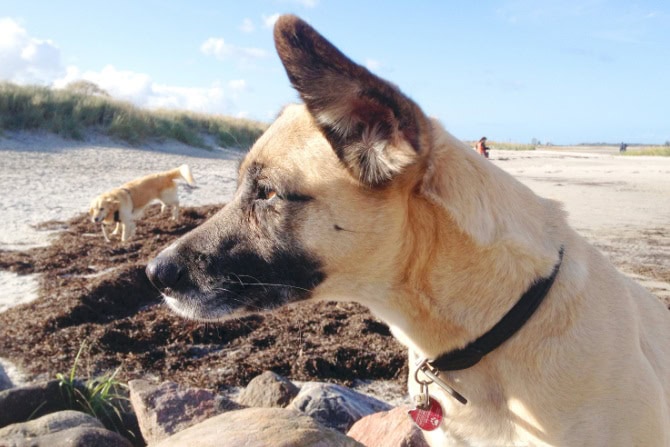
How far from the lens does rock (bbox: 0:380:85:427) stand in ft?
13.3

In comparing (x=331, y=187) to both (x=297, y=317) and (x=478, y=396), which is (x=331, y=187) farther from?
(x=297, y=317)

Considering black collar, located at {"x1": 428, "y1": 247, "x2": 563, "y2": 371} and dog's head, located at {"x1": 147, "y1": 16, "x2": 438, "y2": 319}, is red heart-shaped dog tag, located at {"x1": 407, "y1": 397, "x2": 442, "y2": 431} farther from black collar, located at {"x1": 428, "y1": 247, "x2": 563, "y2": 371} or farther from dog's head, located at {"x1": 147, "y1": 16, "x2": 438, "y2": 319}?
dog's head, located at {"x1": 147, "y1": 16, "x2": 438, "y2": 319}

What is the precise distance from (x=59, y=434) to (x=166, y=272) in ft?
4.82

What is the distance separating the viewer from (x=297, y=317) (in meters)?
6.09

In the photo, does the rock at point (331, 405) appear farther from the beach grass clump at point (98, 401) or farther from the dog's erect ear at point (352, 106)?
the dog's erect ear at point (352, 106)

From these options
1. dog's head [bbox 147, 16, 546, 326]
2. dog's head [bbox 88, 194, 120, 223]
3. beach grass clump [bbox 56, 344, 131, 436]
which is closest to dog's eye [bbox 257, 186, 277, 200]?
dog's head [bbox 147, 16, 546, 326]

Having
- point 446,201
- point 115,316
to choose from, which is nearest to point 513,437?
point 446,201

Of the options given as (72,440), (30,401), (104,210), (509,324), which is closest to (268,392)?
(72,440)

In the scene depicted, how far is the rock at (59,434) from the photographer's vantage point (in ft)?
11.2

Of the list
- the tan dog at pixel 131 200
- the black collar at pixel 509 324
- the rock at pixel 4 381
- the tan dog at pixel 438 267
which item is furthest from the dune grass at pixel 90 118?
the black collar at pixel 509 324

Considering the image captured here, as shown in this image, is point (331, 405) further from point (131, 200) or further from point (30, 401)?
point (131, 200)

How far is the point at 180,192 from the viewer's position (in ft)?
51.8

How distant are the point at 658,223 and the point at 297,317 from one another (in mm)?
8896

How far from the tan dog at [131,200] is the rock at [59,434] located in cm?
744
